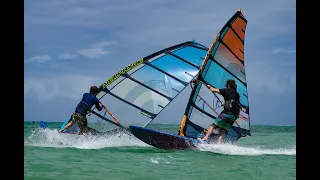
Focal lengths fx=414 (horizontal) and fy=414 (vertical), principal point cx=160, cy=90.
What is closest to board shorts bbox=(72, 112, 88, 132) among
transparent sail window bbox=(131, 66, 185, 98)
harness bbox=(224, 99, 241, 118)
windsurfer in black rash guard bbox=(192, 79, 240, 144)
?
transparent sail window bbox=(131, 66, 185, 98)

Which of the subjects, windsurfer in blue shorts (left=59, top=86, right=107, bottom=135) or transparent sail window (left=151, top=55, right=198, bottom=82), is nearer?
windsurfer in blue shorts (left=59, top=86, right=107, bottom=135)

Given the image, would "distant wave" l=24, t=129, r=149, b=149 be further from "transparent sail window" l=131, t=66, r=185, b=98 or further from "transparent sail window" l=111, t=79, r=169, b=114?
"transparent sail window" l=131, t=66, r=185, b=98

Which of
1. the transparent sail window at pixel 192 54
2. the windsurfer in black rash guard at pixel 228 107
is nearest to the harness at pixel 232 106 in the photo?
the windsurfer in black rash guard at pixel 228 107

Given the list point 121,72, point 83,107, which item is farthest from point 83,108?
point 121,72

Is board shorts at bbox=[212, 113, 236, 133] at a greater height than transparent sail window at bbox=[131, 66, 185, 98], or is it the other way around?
transparent sail window at bbox=[131, 66, 185, 98]

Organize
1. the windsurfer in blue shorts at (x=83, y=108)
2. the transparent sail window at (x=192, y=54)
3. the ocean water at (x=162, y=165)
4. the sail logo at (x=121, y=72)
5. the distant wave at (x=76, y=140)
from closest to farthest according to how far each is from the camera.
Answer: the ocean water at (x=162, y=165)
the windsurfer in blue shorts at (x=83, y=108)
the distant wave at (x=76, y=140)
the sail logo at (x=121, y=72)
the transparent sail window at (x=192, y=54)

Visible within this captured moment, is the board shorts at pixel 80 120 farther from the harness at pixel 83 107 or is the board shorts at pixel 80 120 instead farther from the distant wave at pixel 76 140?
the distant wave at pixel 76 140

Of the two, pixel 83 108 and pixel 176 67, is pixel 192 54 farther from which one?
pixel 83 108

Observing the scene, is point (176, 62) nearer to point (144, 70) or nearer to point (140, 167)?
point (144, 70)

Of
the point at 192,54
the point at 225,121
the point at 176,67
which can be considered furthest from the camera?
the point at 192,54

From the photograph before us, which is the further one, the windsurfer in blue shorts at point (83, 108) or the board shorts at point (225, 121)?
the windsurfer in blue shorts at point (83, 108)

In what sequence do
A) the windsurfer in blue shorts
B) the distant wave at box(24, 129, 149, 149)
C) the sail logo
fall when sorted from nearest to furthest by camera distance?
the windsurfer in blue shorts < the distant wave at box(24, 129, 149, 149) < the sail logo

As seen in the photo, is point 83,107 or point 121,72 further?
point 121,72

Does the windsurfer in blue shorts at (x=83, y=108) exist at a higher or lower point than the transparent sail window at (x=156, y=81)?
lower
